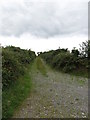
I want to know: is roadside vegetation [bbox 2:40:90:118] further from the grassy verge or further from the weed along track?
the weed along track

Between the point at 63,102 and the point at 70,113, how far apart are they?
3.81 feet

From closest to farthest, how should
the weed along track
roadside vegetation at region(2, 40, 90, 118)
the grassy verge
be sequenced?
the grassy verge → the weed along track → roadside vegetation at region(2, 40, 90, 118)

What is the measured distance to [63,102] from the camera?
668cm

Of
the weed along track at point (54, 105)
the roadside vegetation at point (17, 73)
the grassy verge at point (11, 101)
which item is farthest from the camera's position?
the roadside vegetation at point (17, 73)

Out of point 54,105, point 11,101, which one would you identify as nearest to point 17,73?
point 11,101

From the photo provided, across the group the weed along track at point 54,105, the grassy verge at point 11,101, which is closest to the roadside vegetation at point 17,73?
the grassy verge at point 11,101

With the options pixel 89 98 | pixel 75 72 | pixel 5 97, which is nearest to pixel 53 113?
pixel 5 97

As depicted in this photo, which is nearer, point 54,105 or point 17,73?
point 54,105

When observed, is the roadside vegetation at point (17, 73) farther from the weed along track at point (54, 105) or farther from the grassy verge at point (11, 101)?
the weed along track at point (54, 105)

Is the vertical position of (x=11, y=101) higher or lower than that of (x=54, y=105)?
higher

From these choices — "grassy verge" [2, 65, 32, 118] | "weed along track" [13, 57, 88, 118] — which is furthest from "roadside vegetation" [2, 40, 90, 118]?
"weed along track" [13, 57, 88, 118]

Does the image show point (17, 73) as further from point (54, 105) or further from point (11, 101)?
point (54, 105)

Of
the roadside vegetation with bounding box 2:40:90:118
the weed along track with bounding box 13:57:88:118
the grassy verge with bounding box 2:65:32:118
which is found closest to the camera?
the grassy verge with bounding box 2:65:32:118

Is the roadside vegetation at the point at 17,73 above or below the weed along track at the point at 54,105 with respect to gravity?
above
